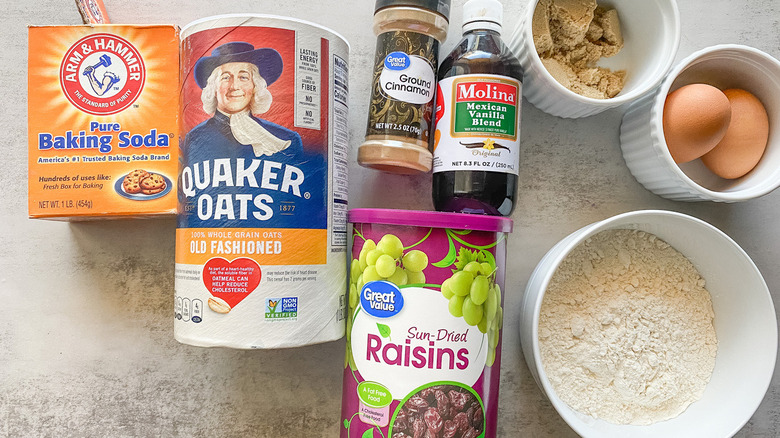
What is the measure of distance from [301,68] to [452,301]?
1.23 feet

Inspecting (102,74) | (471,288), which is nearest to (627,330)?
(471,288)

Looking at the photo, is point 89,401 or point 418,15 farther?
point 89,401

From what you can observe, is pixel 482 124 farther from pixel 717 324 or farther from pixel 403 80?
A: pixel 717 324

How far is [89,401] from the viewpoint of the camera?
843 millimetres

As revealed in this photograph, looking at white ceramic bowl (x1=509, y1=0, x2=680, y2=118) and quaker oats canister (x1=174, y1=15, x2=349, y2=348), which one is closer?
quaker oats canister (x1=174, y1=15, x2=349, y2=348)

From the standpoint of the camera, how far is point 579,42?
2.64ft

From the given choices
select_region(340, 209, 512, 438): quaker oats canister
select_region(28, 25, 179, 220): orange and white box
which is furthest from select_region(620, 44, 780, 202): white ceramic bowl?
select_region(28, 25, 179, 220): orange and white box

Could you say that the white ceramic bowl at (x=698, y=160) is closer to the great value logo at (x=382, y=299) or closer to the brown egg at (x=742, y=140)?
the brown egg at (x=742, y=140)

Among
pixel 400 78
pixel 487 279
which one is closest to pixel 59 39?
pixel 400 78

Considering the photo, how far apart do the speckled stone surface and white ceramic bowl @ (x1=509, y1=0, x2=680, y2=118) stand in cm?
8

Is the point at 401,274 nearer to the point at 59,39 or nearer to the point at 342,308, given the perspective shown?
the point at 342,308

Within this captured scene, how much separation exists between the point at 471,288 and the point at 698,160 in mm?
514

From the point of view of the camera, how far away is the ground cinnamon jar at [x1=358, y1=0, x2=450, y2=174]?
734mm

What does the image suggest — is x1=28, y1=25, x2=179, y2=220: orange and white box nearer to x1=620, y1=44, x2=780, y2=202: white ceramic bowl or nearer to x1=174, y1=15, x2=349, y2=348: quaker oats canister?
x1=174, y1=15, x2=349, y2=348: quaker oats canister
